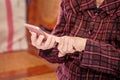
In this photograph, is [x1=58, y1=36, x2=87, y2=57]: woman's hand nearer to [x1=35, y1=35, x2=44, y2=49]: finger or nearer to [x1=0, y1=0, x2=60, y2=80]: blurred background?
[x1=35, y1=35, x2=44, y2=49]: finger

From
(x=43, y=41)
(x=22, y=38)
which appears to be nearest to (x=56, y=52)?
(x=43, y=41)

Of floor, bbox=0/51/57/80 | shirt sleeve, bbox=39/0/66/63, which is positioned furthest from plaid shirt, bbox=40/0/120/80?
floor, bbox=0/51/57/80

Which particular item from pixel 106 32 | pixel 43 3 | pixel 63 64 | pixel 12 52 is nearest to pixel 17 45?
pixel 12 52

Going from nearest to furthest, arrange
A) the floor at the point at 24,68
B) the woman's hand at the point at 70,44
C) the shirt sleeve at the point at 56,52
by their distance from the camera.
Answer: the woman's hand at the point at 70,44 → the shirt sleeve at the point at 56,52 → the floor at the point at 24,68

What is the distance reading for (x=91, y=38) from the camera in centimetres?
71

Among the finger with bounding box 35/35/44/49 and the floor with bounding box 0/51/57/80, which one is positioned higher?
the finger with bounding box 35/35/44/49

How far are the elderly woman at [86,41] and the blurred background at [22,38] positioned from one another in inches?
27.7

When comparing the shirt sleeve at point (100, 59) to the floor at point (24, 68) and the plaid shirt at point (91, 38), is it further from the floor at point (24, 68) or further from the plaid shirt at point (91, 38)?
the floor at point (24, 68)

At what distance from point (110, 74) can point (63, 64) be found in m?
0.17

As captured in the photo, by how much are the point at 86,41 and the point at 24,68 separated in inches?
38.6

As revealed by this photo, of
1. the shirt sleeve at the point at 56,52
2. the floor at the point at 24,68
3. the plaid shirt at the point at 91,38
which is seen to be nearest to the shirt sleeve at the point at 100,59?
the plaid shirt at the point at 91,38

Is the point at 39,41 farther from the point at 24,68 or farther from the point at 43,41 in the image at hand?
the point at 24,68

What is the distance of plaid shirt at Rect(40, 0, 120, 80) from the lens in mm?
650

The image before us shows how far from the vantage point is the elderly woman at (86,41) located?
65cm
